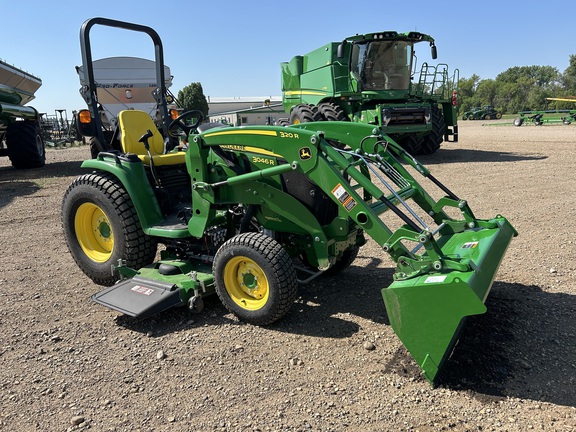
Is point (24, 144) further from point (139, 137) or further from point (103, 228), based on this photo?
point (103, 228)

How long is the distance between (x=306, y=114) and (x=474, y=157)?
16.0ft

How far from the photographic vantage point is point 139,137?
16.0ft

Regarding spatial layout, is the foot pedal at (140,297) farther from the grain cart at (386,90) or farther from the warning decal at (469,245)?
the grain cart at (386,90)

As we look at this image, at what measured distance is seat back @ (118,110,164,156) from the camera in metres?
4.76

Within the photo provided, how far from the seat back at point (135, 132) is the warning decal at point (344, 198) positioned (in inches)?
96.8

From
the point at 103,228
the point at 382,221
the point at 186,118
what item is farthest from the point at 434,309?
the point at 103,228

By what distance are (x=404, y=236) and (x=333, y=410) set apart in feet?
3.67

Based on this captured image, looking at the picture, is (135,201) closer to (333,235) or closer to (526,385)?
(333,235)

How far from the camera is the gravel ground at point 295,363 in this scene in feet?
8.41

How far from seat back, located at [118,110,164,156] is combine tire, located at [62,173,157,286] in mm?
476

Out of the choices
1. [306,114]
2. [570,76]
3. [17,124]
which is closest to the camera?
[17,124]

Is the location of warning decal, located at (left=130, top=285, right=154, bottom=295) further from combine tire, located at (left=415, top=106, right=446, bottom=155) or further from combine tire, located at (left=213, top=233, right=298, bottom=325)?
combine tire, located at (left=415, top=106, right=446, bottom=155)

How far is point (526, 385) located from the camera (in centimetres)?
271

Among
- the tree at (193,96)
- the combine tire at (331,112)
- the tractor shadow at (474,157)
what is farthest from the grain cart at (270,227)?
the tree at (193,96)
